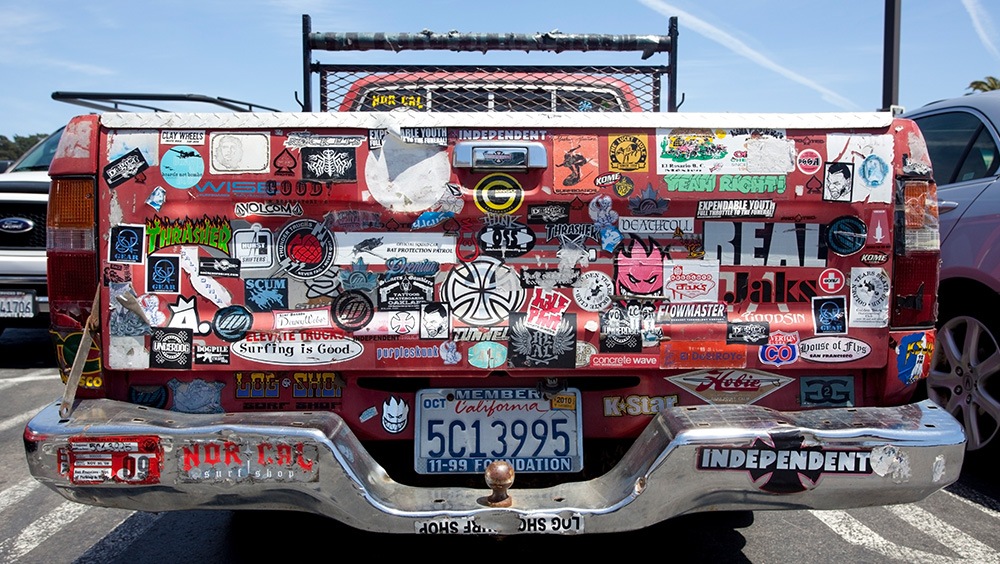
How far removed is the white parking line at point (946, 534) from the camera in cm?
350

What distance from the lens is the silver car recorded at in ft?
14.1

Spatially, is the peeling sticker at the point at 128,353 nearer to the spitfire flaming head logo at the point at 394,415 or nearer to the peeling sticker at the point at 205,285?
the peeling sticker at the point at 205,285

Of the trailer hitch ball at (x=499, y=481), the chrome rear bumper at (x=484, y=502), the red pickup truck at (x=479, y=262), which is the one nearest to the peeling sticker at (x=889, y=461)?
the chrome rear bumper at (x=484, y=502)

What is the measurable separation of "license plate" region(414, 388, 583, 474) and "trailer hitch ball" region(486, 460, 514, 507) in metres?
0.30

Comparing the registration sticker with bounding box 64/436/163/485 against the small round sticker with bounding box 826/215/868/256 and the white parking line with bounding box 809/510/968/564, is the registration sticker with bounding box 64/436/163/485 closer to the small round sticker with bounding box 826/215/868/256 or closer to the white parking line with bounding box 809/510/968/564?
the small round sticker with bounding box 826/215/868/256

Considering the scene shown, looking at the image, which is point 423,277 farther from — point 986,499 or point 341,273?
point 986,499

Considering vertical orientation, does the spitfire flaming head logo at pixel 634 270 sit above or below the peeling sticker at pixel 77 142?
below

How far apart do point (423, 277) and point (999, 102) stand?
3.79 meters

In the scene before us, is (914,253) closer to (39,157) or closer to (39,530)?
(39,530)

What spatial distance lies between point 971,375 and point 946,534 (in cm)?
112

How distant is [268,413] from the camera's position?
278 cm

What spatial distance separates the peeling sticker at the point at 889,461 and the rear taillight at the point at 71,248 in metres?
2.61

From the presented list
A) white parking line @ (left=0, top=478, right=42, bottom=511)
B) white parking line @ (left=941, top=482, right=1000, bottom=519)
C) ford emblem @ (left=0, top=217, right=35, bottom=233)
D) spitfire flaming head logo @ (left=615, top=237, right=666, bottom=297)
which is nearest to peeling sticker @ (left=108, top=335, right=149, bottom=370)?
spitfire flaming head logo @ (left=615, top=237, right=666, bottom=297)

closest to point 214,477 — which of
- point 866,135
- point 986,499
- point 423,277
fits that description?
point 423,277
